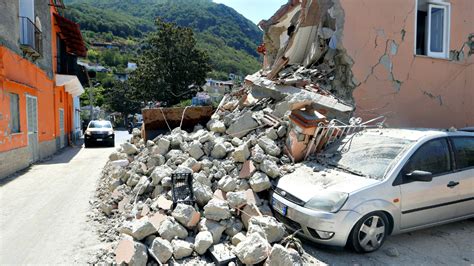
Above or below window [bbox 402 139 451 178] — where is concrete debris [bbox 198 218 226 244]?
below

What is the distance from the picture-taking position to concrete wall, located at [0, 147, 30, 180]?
802 centimetres

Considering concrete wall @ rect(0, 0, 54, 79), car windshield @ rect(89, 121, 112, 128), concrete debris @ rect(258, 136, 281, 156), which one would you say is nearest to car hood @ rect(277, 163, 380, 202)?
concrete debris @ rect(258, 136, 281, 156)

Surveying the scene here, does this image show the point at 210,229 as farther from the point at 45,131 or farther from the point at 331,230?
the point at 45,131

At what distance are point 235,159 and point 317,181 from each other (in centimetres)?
150

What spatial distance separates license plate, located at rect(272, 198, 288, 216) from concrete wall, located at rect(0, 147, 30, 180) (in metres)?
7.54

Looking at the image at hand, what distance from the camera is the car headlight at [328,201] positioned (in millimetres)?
3705

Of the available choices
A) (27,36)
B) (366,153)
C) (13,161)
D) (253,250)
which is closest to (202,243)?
(253,250)

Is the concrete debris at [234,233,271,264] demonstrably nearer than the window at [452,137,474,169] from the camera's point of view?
Yes

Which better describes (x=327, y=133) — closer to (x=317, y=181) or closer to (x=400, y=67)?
(x=317, y=181)

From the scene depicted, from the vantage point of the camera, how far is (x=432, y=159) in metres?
4.34

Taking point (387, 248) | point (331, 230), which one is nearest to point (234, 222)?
point (331, 230)

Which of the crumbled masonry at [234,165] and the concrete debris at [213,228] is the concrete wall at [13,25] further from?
the concrete debris at [213,228]

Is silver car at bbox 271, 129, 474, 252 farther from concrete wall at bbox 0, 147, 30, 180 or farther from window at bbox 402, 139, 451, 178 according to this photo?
concrete wall at bbox 0, 147, 30, 180

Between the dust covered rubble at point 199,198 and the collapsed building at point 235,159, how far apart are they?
2cm
